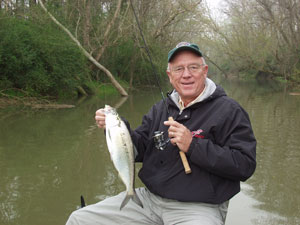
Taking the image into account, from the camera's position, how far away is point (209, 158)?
2.28 metres

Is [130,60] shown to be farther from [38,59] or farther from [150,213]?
[150,213]

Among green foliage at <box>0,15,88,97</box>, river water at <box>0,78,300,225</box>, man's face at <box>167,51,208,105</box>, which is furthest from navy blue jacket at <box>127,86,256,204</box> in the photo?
green foliage at <box>0,15,88,97</box>

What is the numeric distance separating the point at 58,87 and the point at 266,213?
45.9ft

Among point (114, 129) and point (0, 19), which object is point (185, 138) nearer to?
point (114, 129)

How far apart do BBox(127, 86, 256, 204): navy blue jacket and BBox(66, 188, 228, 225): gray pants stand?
0.24 ft

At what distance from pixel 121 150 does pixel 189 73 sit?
0.86 m

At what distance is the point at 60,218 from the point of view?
361 cm

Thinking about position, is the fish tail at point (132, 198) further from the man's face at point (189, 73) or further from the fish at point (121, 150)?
the man's face at point (189, 73)

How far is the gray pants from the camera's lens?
2.31 meters

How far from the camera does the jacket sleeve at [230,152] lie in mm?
2262

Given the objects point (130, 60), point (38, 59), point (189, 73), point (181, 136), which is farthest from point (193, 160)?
point (130, 60)

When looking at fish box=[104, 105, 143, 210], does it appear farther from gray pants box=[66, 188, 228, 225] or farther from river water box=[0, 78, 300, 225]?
river water box=[0, 78, 300, 225]

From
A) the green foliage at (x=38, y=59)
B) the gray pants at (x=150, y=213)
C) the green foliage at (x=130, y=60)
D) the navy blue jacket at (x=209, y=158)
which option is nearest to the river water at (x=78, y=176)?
the gray pants at (x=150, y=213)

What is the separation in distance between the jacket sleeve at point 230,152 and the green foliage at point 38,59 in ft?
41.2
